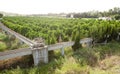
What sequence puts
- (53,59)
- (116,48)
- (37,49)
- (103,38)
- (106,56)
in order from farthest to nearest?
1. (103,38)
2. (116,48)
3. (106,56)
4. (53,59)
5. (37,49)

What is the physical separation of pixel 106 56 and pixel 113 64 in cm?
421

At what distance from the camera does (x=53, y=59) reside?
86.9 ft

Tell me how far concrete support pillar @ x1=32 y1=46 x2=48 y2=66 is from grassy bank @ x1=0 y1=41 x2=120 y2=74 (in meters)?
0.84

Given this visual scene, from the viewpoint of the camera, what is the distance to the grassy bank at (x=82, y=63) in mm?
22141

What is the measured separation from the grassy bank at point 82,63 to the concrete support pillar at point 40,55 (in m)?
0.84

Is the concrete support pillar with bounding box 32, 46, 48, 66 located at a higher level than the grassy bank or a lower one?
higher

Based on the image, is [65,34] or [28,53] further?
[65,34]

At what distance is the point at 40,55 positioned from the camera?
2470 centimetres

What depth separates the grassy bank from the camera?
872 inches

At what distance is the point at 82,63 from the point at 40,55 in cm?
687

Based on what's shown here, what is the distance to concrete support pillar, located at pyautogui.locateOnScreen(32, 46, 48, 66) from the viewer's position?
24.2 metres

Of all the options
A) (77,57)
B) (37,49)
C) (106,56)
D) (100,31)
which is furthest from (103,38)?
(37,49)

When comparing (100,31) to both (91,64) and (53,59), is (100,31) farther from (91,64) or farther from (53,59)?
(53,59)

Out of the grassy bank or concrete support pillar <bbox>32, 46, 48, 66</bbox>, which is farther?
concrete support pillar <bbox>32, 46, 48, 66</bbox>
